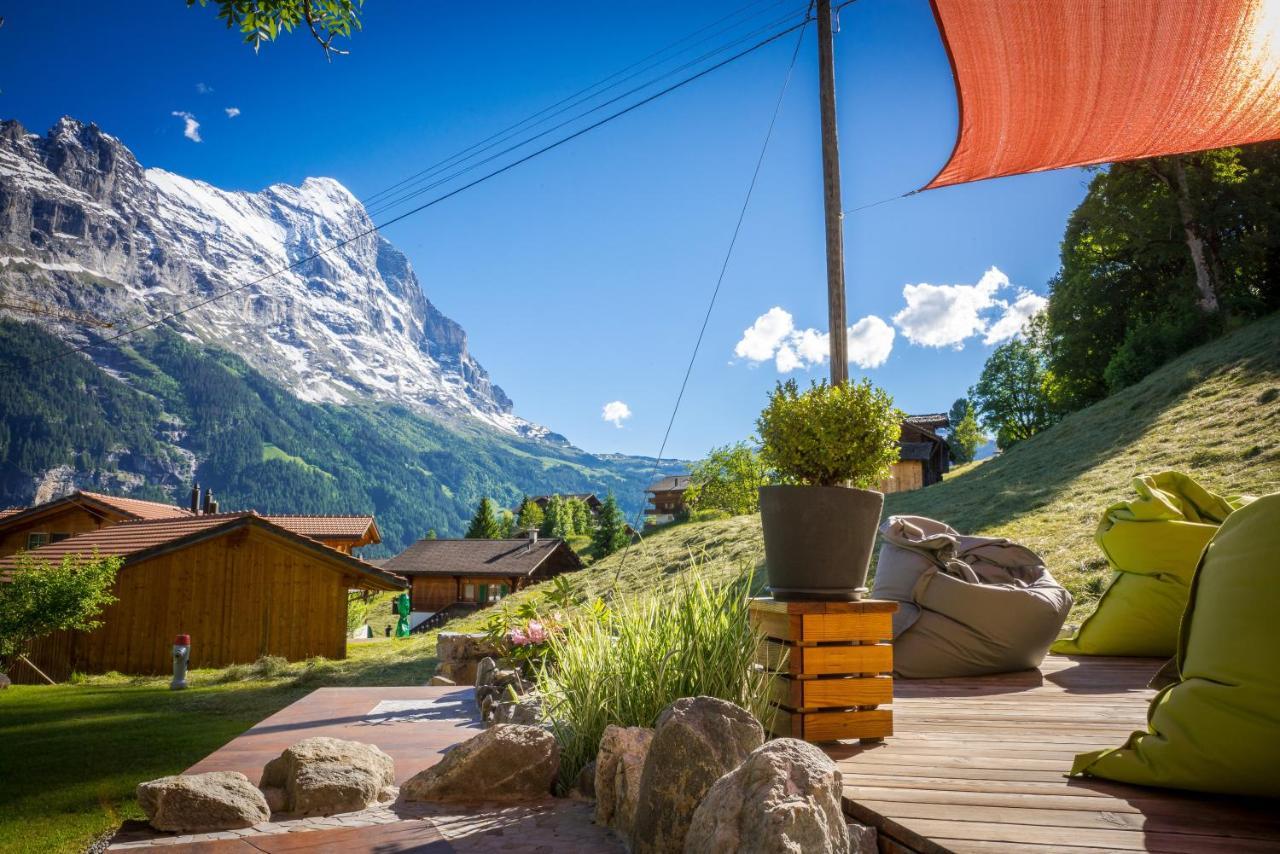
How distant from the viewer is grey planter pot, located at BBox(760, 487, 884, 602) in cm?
300

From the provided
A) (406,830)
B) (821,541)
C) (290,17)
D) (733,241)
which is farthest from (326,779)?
(290,17)

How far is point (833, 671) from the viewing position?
2.86 meters

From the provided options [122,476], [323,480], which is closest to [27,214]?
[122,476]

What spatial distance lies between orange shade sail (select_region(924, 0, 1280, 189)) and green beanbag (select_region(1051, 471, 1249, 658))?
2.61 metres

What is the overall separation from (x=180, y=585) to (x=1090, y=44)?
20.1m

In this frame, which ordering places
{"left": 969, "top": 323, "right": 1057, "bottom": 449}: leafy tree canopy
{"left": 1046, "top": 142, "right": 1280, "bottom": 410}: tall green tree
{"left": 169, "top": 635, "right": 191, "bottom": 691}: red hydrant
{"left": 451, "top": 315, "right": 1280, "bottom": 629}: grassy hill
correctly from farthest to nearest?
{"left": 969, "top": 323, "right": 1057, "bottom": 449}: leafy tree canopy → {"left": 1046, "top": 142, "right": 1280, "bottom": 410}: tall green tree → {"left": 169, "top": 635, "right": 191, "bottom": 691}: red hydrant → {"left": 451, "top": 315, "right": 1280, "bottom": 629}: grassy hill

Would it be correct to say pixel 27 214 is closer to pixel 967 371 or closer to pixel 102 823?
pixel 967 371

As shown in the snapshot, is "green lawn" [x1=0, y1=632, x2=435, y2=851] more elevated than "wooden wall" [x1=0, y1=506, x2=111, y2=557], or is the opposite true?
"wooden wall" [x1=0, y1=506, x2=111, y2=557]

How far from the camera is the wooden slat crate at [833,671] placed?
283 centimetres

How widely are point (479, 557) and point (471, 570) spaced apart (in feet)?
4.70

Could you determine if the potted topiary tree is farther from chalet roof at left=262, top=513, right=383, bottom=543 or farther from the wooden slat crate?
chalet roof at left=262, top=513, right=383, bottom=543

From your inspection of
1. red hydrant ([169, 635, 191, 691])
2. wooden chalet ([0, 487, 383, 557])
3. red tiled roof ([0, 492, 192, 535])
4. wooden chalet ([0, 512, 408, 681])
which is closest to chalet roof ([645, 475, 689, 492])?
wooden chalet ([0, 487, 383, 557])

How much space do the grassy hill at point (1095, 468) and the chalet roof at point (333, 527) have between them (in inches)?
816

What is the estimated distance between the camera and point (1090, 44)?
504 cm
